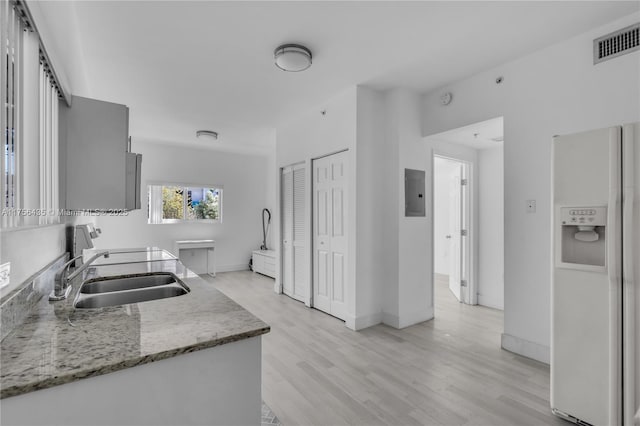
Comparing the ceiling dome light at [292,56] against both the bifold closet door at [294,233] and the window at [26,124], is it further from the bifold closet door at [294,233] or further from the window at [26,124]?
the bifold closet door at [294,233]

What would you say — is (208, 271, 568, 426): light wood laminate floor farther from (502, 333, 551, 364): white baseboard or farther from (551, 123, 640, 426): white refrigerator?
(551, 123, 640, 426): white refrigerator

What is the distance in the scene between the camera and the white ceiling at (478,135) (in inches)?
126

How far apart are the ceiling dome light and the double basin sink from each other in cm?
197

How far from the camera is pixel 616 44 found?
7.36 ft

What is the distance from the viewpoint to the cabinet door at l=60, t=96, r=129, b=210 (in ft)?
6.23

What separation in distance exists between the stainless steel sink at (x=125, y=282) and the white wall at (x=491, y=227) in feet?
13.0

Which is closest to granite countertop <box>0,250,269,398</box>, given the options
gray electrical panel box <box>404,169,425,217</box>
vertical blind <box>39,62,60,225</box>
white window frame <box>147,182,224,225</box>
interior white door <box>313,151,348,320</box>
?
vertical blind <box>39,62,60,225</box>

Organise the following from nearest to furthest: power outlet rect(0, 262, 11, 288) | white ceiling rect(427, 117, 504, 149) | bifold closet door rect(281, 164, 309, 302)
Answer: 1. power outlet rect(0, 262, 11, 288)
2. white ceiling rect(427, 117, 504, 149)
3. bifold closet door rect(281, 164, 309, 302)

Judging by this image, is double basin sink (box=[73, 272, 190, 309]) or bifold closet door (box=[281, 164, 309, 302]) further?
bifold closet door (box=[281, 164, 309, 302])

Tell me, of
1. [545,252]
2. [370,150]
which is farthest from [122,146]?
[545,252]

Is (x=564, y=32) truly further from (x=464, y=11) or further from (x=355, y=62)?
(x=355, y=62)

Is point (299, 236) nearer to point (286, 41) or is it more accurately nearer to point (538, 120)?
point (286, 41)

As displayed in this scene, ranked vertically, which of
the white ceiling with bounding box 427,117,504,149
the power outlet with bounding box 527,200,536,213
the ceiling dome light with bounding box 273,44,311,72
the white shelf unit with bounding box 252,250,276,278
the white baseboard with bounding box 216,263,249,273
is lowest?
the white baseboard with bounding box 216,263,249,273

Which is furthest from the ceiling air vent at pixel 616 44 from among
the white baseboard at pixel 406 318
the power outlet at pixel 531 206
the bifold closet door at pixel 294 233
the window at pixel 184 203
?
the window at pixel 184 203
